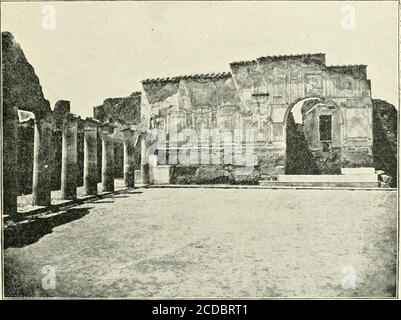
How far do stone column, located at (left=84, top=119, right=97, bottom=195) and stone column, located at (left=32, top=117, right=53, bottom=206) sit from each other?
4.86 feet

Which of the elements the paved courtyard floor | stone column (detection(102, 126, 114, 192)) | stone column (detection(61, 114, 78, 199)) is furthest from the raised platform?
stone column (detection(61, 114, 78, 199))

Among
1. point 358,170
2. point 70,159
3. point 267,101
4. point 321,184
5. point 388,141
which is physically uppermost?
point 267,101

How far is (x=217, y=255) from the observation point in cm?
475

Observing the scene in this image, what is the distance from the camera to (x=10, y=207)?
5.42m

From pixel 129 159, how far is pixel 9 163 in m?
4.96

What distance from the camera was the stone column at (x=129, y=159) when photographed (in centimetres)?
1026

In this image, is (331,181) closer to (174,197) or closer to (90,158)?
(174,197)

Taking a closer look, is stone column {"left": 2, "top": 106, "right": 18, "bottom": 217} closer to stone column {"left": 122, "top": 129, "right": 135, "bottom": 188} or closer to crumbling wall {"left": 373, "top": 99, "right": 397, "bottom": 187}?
stone column {"left": 122, "top": 129, "right": 135, "bottom": 188}

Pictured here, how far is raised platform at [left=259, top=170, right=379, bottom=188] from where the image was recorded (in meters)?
9.01

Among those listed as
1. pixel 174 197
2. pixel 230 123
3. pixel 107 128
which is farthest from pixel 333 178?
pixel 107 128

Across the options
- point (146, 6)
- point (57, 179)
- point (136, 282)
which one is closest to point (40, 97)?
point (146, 6)

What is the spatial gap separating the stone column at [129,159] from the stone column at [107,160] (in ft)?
2.32

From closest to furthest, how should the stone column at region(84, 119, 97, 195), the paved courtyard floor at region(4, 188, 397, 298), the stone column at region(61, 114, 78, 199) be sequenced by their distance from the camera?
the paved courtyard floor at region(4, 188, 397, 298)
the stone column at region(61, 114, 78, 199)
the stone column at region(84, 119, 97, 195)

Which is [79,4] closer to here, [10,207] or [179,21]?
[179,21]
